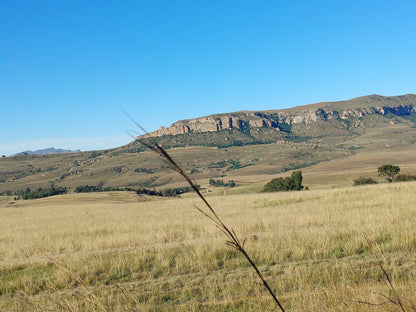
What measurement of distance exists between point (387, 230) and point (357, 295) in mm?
6971

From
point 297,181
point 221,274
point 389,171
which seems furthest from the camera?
point 297,181

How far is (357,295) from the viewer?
412cm

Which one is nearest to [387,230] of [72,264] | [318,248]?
[318,248]

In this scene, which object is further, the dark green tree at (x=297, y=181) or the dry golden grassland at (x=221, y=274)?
the dark green tree at (x=297, y=181)

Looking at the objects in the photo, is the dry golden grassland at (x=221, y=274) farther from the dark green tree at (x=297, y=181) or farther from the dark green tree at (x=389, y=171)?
the dark green tree at (x=389, y=171)

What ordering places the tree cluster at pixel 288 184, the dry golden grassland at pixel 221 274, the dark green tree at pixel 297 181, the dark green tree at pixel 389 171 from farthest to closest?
1. the tree cluster at pixel 288 184
2. the dark green tree at pixel 297 181
3. the dark green tree at pixel 389 171
4. the dry golden grassland at pixel 221 274

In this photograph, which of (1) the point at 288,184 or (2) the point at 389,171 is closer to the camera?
(2) the point at 389,171

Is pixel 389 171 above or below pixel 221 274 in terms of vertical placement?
below

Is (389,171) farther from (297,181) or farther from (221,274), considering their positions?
(221,274)

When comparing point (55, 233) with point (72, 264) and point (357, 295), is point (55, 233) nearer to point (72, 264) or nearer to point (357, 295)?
point (72, 264)

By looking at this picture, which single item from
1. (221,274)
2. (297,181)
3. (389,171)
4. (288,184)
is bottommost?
(288,184)

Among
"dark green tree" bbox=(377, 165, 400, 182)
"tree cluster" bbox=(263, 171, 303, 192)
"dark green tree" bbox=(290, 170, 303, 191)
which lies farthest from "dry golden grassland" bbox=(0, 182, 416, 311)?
"tree cluster" bbox=(263, 171, 303, 192)

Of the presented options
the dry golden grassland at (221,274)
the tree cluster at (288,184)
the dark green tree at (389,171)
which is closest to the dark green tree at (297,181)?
the tree cluster at (288,184)

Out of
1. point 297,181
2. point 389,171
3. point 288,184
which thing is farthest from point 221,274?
point 389,171
